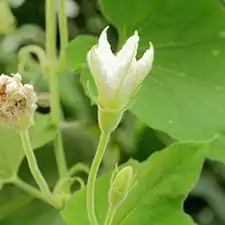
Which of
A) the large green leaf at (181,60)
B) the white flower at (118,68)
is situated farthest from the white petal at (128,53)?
the large green leaf at (181,60)

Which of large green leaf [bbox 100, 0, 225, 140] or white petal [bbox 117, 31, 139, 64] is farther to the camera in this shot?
large green leaf [bbox 100, 0, 225, 140]

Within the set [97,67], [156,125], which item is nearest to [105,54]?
[97,67]

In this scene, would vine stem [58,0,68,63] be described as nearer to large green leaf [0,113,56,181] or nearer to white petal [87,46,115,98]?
large green leaf [0,113,56,181]

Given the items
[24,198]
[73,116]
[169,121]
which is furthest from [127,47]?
[73,116]

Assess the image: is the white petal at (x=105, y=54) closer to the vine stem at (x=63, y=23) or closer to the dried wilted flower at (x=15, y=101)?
the dried wilted flower at (x=15, y=101)

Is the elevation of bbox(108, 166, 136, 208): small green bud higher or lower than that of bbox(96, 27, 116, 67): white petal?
lower

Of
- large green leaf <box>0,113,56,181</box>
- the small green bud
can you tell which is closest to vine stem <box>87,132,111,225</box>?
the small green bud

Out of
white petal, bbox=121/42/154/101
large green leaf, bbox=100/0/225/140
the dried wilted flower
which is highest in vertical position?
white petal, bbox=121/42/154/101
